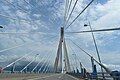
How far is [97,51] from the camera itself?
29.7 meters

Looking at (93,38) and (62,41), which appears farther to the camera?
(62,41)

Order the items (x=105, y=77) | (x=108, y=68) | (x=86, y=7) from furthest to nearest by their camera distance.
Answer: (x=105, y=77) → (x=86, y=7) → (x=108, y=68)

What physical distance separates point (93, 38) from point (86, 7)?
1461 cm

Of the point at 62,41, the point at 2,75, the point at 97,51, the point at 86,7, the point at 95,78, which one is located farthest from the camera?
the point at 62,41

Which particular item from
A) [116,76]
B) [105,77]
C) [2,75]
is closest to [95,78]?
[105,77]

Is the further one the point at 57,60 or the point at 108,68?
the point at 57,60

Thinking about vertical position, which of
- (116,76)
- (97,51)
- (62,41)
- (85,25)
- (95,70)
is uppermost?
(62,41)

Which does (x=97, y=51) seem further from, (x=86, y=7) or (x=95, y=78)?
(x=86, y=7)

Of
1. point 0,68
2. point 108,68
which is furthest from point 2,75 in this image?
point 108,68

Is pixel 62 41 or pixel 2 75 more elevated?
pixel 62 41

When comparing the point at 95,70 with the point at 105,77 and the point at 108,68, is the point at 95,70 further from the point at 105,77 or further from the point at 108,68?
the point at 108,68

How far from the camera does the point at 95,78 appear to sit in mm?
24266

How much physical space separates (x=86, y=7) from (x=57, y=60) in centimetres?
5384

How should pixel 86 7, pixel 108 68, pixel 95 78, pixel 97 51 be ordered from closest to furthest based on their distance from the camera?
1. pixel 108 68
2. pixel 86 7
3. pixel 95 78
4. pixel 97 51
